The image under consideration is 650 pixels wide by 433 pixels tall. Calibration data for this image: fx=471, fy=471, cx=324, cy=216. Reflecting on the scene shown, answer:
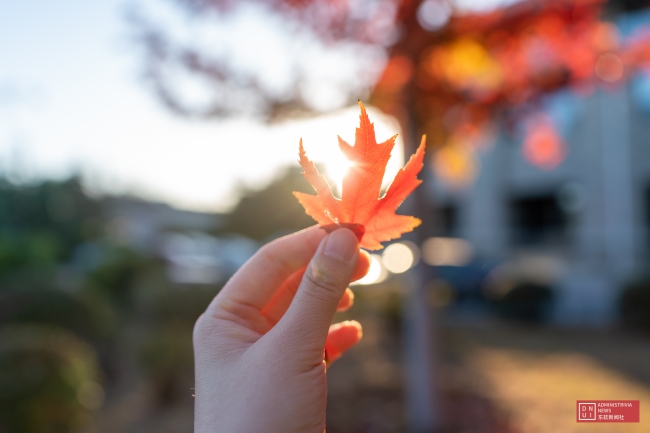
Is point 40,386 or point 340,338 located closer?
point 340,338

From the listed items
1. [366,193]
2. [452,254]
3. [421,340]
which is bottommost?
[421,340]

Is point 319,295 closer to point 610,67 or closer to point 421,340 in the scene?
point 421,340

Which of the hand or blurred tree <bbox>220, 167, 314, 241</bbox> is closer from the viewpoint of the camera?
the hand

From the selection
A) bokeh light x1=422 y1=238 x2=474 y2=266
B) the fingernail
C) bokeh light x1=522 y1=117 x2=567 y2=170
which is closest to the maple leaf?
the fingernail

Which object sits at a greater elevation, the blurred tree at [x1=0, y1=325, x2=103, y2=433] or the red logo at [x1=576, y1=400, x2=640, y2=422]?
the red logo at [x1=576, y1=400, x2=640, y2=422]

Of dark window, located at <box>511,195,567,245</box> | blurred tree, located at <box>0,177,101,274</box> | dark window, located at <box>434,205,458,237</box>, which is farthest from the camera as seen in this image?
blurred tree, located at <box>0,177,101,274</box>

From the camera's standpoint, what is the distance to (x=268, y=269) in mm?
1219

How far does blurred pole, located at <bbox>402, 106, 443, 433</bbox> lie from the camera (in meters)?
4.10

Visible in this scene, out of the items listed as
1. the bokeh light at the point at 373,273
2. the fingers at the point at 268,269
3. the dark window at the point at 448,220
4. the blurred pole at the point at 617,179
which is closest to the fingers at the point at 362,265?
the bokeh light at the point at 373,273

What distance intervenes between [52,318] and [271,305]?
5.45 meters

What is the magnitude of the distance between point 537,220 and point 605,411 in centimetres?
1606

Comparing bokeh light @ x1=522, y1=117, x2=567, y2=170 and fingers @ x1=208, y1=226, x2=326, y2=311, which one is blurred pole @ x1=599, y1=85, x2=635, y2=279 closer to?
bokeh light @ x1=522, y1=117, x2=567, y2=170

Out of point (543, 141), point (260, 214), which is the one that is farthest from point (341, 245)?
point (260, 214)

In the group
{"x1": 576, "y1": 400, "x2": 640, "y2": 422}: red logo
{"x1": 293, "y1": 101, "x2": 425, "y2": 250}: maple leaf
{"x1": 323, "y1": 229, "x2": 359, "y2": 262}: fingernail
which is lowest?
{"x1": 576, "y1": 400, "x2": 640, "y2": 422}: red logo
